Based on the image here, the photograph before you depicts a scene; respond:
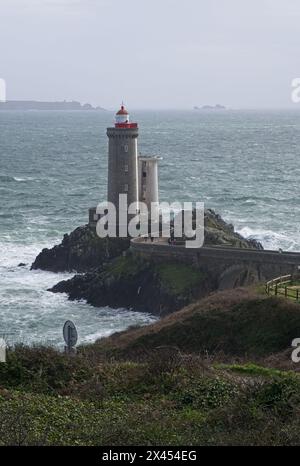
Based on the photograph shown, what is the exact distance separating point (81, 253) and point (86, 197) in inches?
1316

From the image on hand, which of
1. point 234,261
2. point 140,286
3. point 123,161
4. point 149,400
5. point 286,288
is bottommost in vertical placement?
point 140,286

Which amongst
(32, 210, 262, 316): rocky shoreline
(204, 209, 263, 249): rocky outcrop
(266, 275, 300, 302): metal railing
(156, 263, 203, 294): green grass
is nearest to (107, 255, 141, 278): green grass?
(32, 210, 262, 316): rocky shoreline

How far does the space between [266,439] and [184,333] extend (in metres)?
14.6

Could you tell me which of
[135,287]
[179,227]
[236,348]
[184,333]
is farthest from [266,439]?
[179,227]

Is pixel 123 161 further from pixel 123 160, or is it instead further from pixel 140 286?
pixel 140 286

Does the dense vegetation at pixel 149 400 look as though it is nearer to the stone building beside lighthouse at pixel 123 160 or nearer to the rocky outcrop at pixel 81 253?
the rocky outcrop at pixel 81 253

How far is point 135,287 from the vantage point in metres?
44.7

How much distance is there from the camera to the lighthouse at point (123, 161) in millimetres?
52812

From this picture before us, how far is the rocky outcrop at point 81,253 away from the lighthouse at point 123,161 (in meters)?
2.74

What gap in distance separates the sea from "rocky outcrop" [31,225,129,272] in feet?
3.14

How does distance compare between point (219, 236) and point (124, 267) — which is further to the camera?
point (219, 236)

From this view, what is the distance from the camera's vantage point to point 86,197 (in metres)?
85.3

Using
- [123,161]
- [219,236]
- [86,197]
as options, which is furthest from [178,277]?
[86,197]

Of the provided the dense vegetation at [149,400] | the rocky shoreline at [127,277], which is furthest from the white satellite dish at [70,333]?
the rocky shoreline at [127,277]
